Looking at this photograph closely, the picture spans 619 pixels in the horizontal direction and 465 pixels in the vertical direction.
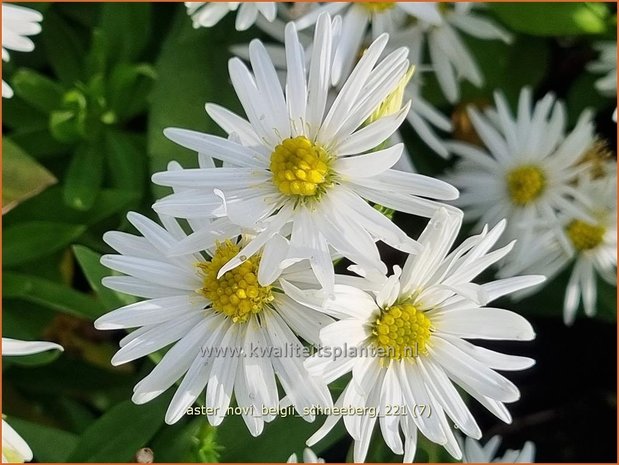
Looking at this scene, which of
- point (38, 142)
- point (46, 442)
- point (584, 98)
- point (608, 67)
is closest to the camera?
point (46, 442)

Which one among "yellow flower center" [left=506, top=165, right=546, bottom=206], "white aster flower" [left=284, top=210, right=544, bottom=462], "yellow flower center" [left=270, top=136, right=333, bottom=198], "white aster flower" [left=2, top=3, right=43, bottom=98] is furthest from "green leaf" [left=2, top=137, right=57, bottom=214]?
"yellow flower center" [left=506, top=165, right=546, bottom=206]

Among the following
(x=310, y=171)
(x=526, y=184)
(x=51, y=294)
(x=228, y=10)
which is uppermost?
(x=228, y=10)

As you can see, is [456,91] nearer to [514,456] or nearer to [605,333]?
[605,333]

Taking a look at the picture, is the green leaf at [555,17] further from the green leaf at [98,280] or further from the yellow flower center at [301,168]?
the green leaf at [98,280]

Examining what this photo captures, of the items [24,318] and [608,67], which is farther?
[608,67]

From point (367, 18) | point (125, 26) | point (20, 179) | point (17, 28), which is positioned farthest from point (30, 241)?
point (367, 18)

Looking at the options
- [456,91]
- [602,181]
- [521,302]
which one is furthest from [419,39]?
[521,302]

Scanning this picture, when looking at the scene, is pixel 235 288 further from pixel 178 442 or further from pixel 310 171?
pixel 178 442
